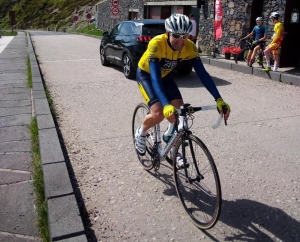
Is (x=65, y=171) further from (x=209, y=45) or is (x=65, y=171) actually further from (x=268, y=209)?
(x=209, y=45)

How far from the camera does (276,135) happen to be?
19.4 ft

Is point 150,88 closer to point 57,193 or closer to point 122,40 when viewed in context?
point 57,193

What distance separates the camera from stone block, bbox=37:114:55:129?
18.9ft

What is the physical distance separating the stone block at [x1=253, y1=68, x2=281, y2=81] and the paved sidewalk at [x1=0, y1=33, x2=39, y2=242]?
22.6 feet

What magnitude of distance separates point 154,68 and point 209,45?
13.5 metres

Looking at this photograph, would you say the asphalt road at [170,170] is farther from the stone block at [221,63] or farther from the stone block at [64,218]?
the stone block at [221,63]

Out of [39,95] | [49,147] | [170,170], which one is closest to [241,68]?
[39,95]

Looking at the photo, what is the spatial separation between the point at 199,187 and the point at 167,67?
4.26 feet

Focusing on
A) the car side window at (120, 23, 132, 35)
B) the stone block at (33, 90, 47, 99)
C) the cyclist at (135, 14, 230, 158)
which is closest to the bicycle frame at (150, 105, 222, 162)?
the cyclist at (135, 14, 230, 158)

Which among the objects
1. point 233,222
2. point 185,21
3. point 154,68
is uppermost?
point 185,21

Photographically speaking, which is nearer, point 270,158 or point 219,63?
point 270,158

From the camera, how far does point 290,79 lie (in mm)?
10195

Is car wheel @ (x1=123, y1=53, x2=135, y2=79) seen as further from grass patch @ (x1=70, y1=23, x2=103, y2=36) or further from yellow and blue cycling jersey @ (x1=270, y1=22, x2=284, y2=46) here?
grass patch @ (x1=70, y1=23, x2=103, y2=36)

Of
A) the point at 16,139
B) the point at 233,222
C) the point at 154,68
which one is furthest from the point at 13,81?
the point at 233,222
